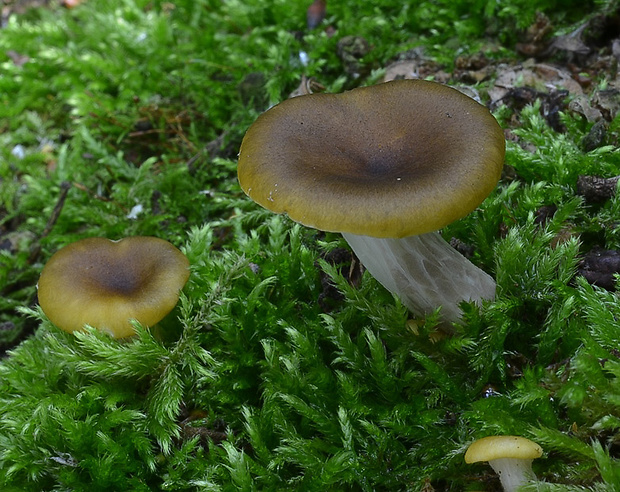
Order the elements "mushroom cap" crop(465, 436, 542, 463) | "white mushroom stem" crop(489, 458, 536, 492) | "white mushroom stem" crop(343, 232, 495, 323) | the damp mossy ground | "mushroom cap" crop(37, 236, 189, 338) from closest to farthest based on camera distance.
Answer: "mushroom cap" crop(465, 436, 542, 463), "white mushroom stem" crop(489, 458, 536, 492), the damp mossy ground, "white mushroom stem" crop(343, 232, 495, 323), "mushroom cap" crop(37, 236, 189, 338)

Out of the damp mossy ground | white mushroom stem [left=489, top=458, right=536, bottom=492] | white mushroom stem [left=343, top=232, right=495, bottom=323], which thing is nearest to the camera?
white mushroom stem [left=489, top=458, right=536, bottom=492]

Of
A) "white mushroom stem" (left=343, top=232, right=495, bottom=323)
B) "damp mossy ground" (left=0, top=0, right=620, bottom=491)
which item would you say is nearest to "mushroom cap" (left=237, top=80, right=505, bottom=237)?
"white mushroom stem" (left=343, top=232, right=495, bottom=323)

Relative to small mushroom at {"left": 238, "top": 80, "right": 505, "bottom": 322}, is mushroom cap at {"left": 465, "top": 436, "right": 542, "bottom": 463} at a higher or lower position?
lower

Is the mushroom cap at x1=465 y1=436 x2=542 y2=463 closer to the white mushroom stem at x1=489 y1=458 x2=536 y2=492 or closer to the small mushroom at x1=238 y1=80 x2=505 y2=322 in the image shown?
the white mushroom stem at x1=489 y1=458 x2=536 y2=492

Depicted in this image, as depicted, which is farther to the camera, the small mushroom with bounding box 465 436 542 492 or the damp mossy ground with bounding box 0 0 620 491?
the damp mossy ground with bounding box 0 0 620 491

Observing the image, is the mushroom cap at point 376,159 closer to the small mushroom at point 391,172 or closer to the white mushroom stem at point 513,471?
the small mushroom at point 391,172

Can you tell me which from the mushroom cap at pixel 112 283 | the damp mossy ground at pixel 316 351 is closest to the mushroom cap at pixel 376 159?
the damp mossy ground at pixel 316 351

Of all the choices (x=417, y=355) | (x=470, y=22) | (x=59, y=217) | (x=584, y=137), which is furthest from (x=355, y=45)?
(x=417, y=355)
